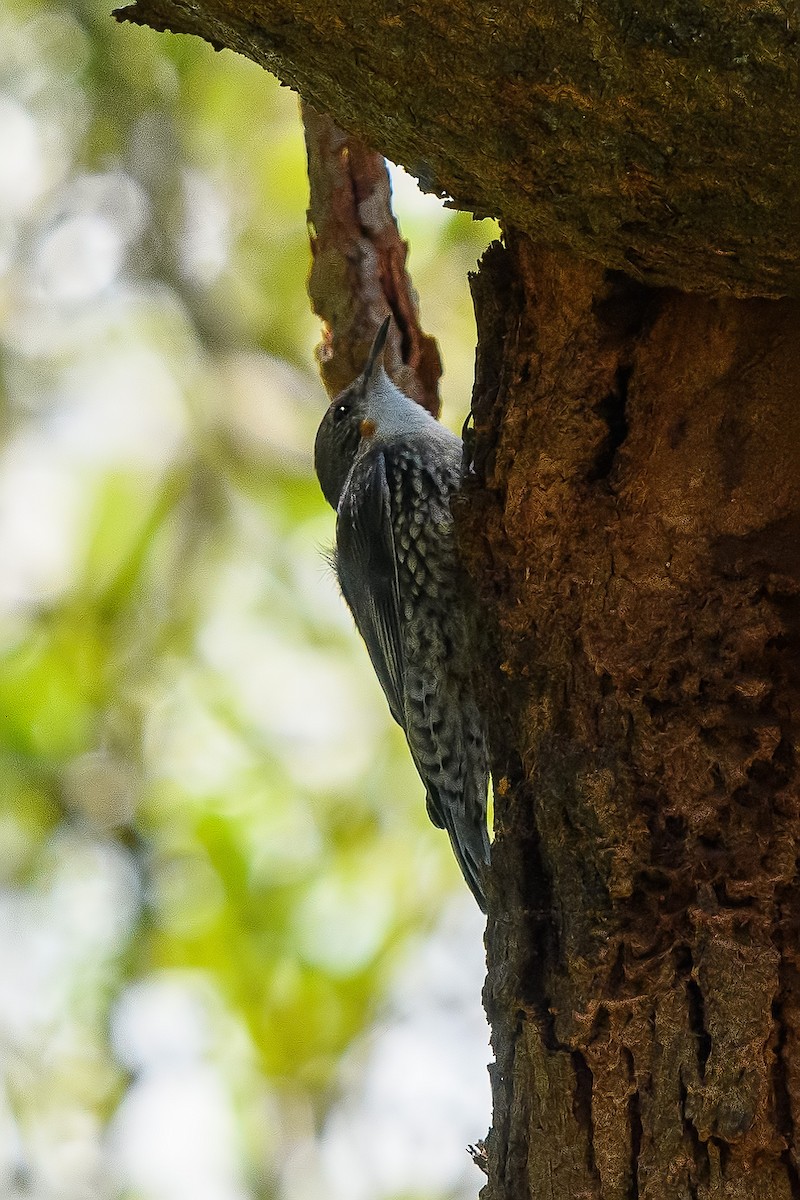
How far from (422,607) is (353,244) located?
1.11 metres

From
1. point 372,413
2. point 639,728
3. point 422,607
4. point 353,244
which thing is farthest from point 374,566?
point 639,728

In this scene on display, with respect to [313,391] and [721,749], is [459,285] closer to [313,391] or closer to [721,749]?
[313,391]

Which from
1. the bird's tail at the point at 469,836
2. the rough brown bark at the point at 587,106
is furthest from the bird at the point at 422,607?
the rough brown bark at the point at 587,106

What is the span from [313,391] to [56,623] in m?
1.55

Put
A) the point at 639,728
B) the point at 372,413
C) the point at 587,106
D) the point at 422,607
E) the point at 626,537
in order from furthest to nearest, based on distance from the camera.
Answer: the point at 372,413 < the point at 422,607 < the point at 626,537 < the point at 639,728 < the point at 587,106

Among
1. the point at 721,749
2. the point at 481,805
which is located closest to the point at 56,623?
the point at 481,805

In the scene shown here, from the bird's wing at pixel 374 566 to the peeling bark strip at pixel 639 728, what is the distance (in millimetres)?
1308

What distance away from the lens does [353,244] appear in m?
4.13

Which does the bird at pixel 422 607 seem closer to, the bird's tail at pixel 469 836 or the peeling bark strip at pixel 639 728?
the bird's tail at pixel 469 836

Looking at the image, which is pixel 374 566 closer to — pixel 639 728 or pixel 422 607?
pixel 422 607

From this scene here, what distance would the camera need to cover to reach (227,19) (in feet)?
7.16

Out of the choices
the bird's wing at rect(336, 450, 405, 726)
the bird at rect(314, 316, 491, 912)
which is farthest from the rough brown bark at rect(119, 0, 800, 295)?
the bird's wing at rect(336, 450, 405, 726)

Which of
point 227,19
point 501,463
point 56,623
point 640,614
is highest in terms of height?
point 56,623

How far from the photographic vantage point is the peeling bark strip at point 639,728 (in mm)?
2156
